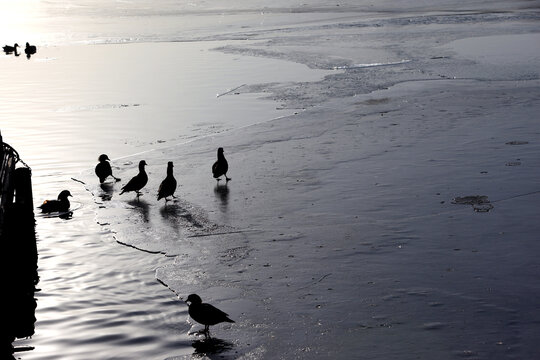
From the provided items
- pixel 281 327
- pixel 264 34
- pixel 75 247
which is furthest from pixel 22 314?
pixel 264 34

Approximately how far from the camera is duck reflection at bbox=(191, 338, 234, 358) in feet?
25.4

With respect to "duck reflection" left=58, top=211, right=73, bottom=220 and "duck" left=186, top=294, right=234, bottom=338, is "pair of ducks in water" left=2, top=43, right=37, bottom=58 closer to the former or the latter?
"duck reflection" left=58, top=211, right=73, bottom=220

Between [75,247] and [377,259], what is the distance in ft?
13.6

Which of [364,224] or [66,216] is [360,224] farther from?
[66,216]

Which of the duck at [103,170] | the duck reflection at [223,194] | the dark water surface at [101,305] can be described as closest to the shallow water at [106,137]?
the dark water surface at [101,305]

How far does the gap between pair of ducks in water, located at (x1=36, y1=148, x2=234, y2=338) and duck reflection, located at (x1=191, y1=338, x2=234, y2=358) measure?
0.44 ft

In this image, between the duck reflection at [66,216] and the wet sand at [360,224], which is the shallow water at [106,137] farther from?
the wet sand at [360,224]

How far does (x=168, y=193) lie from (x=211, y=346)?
220 inches

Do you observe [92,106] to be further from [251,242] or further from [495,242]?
[495,242]

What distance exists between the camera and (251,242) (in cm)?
1092

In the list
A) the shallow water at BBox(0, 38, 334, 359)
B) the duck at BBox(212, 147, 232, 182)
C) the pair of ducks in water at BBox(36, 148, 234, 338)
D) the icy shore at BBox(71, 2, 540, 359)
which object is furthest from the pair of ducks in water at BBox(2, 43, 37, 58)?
the duck at BBox(212, 147, 232, 182)

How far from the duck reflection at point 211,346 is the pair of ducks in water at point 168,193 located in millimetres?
134

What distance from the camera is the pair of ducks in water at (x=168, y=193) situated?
26.3 feet

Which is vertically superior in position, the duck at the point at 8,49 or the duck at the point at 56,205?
the duck at the point at 8,49
